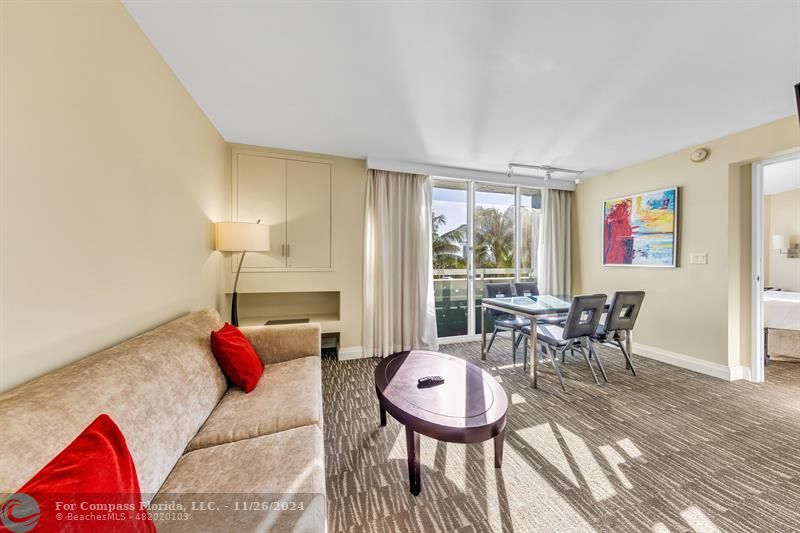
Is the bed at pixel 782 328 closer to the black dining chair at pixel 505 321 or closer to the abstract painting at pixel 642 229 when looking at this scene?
the abstract painting at pixel 642 229

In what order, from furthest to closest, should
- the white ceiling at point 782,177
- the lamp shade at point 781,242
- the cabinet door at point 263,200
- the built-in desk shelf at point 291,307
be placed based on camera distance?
the lamp shade at point 781,242 → the built-in desk shelf at point 291,307 → the white ceiling at point 782,177 → the cabinet door at point 263,200

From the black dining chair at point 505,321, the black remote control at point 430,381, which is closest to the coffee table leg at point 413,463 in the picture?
the black remote control at point 430,381

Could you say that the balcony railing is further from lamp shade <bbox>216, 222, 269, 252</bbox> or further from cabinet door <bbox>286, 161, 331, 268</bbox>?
lamp shade <bbox>216, 222, 269, 252</bbox>

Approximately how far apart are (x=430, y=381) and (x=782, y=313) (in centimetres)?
437

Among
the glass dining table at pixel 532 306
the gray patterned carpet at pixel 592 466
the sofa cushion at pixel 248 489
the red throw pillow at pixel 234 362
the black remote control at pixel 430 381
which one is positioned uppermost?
the glass dining table at pixel 532 306

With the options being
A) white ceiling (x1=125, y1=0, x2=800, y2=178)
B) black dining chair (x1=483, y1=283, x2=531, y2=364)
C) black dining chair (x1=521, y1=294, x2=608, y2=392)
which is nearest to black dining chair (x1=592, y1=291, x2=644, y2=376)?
black dining chair (x1=521, y1=294, x2=608, y2=392)

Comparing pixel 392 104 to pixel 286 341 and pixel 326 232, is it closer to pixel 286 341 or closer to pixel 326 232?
pixel 326 232

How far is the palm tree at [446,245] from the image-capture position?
394 cm

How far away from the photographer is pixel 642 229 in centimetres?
357

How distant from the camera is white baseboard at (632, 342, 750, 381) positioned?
2.85 metres

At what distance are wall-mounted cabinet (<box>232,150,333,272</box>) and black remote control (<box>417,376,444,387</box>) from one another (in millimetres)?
2041

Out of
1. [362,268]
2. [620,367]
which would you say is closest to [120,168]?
[362,268]

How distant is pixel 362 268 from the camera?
3523 mm

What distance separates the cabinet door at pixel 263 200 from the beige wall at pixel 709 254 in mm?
4405
